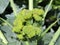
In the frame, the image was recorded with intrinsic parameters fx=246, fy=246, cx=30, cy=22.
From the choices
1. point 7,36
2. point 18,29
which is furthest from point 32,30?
point 7,36

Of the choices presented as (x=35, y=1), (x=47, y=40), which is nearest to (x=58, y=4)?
(x=35, y=1)

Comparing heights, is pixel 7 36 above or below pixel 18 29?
below

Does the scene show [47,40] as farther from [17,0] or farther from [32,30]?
[17,0]

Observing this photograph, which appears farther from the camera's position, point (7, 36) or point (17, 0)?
point (17, 0)

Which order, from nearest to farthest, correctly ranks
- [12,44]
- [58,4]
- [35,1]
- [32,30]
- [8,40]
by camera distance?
[32,30] < [12,44] < [8,40] < [35,1] < [58,4]

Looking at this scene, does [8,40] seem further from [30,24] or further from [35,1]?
[35,1]

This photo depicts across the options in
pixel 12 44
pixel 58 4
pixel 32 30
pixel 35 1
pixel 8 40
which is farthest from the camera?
pixel 58 4
